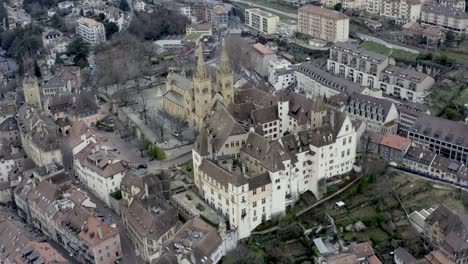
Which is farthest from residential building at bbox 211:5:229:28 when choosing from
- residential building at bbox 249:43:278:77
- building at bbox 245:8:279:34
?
residential building at bbox 249:43:278:77

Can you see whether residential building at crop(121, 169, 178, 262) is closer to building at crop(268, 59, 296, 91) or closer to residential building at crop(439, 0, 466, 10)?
building at crop(268, 59, 296, 91)

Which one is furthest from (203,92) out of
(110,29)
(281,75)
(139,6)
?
(139,6)

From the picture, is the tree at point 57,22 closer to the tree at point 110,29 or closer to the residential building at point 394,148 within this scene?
the tree at point 110,29

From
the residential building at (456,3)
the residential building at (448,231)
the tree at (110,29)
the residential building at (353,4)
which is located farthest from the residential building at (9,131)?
the residential building at (456,3)

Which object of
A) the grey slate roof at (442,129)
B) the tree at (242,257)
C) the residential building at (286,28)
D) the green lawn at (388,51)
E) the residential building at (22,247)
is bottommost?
the tree at (242,257)

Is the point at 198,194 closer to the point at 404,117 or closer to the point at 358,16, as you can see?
the point at 404,117

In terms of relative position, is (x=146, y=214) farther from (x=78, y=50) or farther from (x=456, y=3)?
(x=456, y=3)
